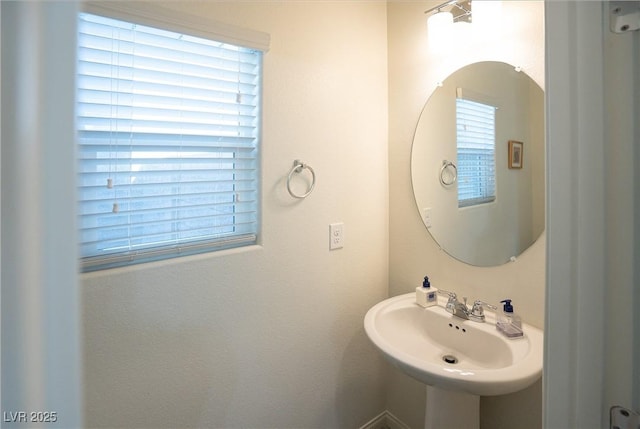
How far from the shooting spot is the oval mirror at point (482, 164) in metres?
1.16

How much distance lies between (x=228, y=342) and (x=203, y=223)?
0.47m

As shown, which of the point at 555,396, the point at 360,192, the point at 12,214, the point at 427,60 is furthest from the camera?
the point at 360,192

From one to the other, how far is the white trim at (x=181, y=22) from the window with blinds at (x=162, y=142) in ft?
0.15

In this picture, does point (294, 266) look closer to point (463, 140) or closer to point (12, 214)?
point (463, 140)

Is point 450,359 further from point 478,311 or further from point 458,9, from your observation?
point 458,9

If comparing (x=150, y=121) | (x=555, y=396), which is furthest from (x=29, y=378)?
(x=150, y=121)

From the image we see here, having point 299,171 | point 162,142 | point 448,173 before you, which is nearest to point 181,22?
point 162,142

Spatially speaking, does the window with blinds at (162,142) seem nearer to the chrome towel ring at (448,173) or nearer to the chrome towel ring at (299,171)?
the chrome towel ring at (299,171)

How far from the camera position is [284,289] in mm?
1329

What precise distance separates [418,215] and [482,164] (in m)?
0.37

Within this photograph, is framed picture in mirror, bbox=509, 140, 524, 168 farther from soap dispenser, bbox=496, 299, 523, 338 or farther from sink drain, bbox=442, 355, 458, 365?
sink drain, bbox=442, 355, 458, 365

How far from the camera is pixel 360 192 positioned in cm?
156

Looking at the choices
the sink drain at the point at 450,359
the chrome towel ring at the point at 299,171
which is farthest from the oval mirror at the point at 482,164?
the chrome towel ring at the point at 299,171

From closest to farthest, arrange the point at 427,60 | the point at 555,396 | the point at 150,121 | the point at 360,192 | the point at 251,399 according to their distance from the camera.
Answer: the point at 555,396
the point at 150,121
the point at 251,399
the point at 427,60
the point at 360,192
